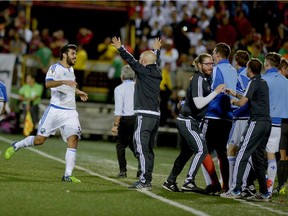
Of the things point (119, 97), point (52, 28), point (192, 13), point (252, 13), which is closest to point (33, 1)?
point (52, 28)

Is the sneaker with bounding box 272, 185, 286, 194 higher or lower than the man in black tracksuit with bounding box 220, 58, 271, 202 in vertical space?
lower

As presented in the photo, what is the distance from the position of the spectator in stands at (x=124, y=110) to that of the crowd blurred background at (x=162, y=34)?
30.5 ft

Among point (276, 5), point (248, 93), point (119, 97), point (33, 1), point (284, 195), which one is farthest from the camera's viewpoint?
point (33, 1)

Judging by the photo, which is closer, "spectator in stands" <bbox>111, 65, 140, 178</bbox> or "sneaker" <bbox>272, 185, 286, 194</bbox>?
"sneaker" <bbox>272, 185, 286, 194</bbox>

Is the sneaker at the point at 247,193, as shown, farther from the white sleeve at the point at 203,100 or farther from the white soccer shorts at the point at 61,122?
the white soccer shorts at the point at 61,122

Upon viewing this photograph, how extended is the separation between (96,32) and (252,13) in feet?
18.9

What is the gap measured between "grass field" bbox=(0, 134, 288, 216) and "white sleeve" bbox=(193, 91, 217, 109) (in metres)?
1.25

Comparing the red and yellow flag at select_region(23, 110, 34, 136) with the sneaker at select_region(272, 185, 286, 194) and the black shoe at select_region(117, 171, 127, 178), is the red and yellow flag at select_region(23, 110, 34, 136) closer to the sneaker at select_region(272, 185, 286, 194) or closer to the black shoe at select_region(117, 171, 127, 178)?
the black shoe at select_region(117, 171, 127, 178)

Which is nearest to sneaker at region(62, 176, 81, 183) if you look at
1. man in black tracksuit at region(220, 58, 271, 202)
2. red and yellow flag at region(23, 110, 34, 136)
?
man in black tracksuit at region(220, 58, 271, 202)

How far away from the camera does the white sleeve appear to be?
1127 centimetres

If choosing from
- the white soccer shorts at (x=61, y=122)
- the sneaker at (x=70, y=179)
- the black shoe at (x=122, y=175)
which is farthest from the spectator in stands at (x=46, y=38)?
the sneaker at (x=70, y=179)

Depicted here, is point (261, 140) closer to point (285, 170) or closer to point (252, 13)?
point (285, 170)

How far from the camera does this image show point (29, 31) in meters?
26.4

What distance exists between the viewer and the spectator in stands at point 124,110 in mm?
14203
